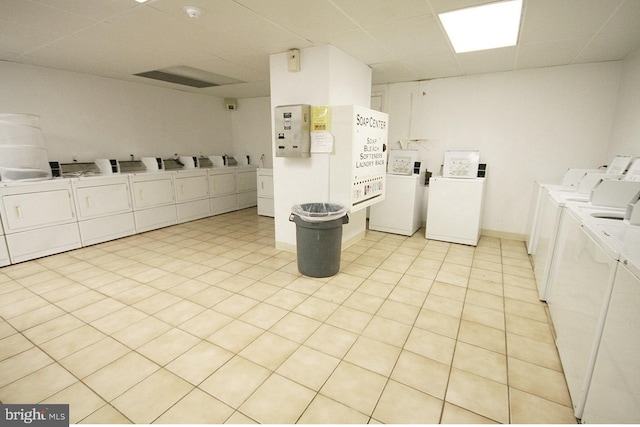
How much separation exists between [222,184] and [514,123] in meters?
5.36

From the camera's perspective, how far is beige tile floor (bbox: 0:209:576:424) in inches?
63.4

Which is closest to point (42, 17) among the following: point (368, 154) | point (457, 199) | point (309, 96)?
point (309, 96)

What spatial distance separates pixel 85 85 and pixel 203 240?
3120 mm

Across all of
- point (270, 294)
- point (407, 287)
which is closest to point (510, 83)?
point (407, 287)

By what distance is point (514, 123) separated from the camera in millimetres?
4328

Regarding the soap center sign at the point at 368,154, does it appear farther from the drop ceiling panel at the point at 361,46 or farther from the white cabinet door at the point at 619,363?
the white cabinet door at the point at 619,363

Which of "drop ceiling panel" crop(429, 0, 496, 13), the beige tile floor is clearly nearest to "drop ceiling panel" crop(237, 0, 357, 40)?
"drop ceiling panel" crop(429, 0, 496, 13)

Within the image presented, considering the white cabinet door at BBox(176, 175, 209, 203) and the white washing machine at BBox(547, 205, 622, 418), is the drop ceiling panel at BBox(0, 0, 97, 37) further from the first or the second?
the white washing machine at BBox(547, 205, 622, 418)

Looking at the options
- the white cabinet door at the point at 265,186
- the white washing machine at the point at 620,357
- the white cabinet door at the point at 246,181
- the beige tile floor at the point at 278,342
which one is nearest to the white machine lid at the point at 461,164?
the beige tile floor at the point at 278,342

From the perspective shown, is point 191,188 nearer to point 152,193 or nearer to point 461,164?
point 152,193

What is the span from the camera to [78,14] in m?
2.51

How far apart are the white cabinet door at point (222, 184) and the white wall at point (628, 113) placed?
6173 mm

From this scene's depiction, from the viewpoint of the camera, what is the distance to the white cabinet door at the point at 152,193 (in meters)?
4.72

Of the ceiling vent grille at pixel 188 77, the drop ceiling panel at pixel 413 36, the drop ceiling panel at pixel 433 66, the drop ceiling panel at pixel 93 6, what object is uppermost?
the ceiling vent grille at pixel 188 77
